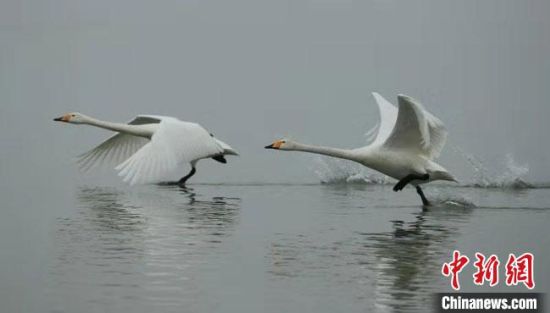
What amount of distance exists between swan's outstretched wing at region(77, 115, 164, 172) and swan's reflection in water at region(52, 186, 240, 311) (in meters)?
2.53

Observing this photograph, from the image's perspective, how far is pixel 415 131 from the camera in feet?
62.3

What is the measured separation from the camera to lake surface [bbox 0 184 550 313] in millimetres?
11803

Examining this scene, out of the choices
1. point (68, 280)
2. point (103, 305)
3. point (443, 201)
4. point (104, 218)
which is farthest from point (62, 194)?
Result: point (103, 305)

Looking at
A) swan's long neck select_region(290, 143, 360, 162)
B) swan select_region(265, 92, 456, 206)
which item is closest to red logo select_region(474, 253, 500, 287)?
swan select_region(265, 92, 456, 206)

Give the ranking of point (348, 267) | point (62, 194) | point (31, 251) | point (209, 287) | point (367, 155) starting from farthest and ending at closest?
point (62, 194) < point (367, 155) < point (31, 251) < point (348, 267) < point (209, 287)

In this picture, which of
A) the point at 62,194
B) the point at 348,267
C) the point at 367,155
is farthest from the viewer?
the point at 62,194

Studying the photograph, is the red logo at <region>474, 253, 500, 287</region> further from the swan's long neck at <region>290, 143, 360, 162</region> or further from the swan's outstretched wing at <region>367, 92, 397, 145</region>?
the swan's outstretched wing at <region>367, 92, 397, 145</region>

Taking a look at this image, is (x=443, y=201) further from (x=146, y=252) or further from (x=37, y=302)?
(x=37, y=302)

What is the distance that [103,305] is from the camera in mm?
11289

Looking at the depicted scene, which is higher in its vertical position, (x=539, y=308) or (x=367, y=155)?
(x=367, y=155)

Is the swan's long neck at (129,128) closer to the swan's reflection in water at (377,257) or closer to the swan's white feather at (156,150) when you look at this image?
the swan's white feather at (156,150)

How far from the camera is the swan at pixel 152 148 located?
61.0 feet

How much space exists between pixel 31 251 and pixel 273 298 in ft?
12.5

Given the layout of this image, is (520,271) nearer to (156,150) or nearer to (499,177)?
(156,150)
